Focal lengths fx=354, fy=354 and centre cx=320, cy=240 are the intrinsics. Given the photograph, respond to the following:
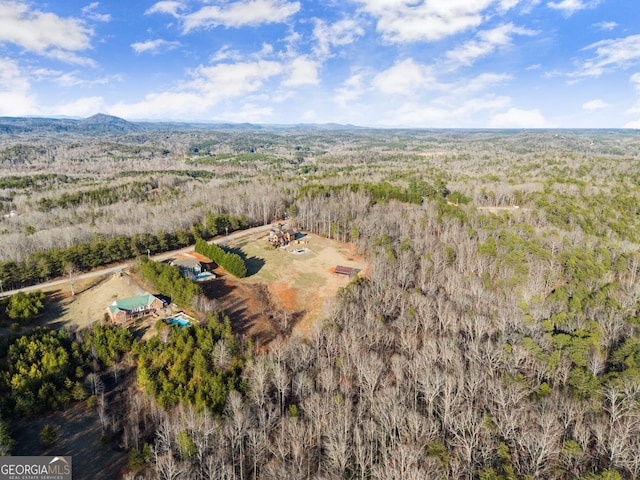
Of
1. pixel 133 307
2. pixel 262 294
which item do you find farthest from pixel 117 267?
pixel 262 294

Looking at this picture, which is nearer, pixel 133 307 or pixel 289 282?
pixel 133 307

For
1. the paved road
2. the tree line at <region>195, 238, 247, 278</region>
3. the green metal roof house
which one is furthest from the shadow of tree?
the green metal roof house

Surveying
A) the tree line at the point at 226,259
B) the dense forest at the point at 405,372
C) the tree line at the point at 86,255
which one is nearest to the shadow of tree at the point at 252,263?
the tree line at the point at 226,259

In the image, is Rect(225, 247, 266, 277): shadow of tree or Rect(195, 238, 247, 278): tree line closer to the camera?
Rect(195, 238, 247, 278): tree line

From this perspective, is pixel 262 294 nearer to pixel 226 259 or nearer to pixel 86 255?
pixel 226 259

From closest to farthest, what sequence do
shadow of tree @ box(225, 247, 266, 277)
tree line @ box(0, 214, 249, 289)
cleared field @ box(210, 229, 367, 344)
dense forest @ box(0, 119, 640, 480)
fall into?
dense forest @ box(0, 119, 640, 480) < cleared field @ box(210, 229, 367, 344) < tree line @ box(0, 214, 249, 289) < shadow of tree @ box(225, 247, 266, 277)

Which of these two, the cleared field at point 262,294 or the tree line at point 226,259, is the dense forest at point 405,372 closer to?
the cleared field at point 262,294

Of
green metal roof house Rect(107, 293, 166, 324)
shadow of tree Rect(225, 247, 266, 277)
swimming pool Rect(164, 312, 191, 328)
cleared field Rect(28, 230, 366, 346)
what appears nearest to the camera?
swimming pool Rect(164, 312, 191, 328)

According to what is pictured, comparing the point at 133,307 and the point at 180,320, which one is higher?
the point at 133,307

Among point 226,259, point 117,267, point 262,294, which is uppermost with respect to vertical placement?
point 226,259

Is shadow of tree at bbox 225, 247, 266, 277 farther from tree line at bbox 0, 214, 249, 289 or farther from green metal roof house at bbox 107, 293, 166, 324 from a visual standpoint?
green metal roof house at bbox 107, 293, 166, 324
